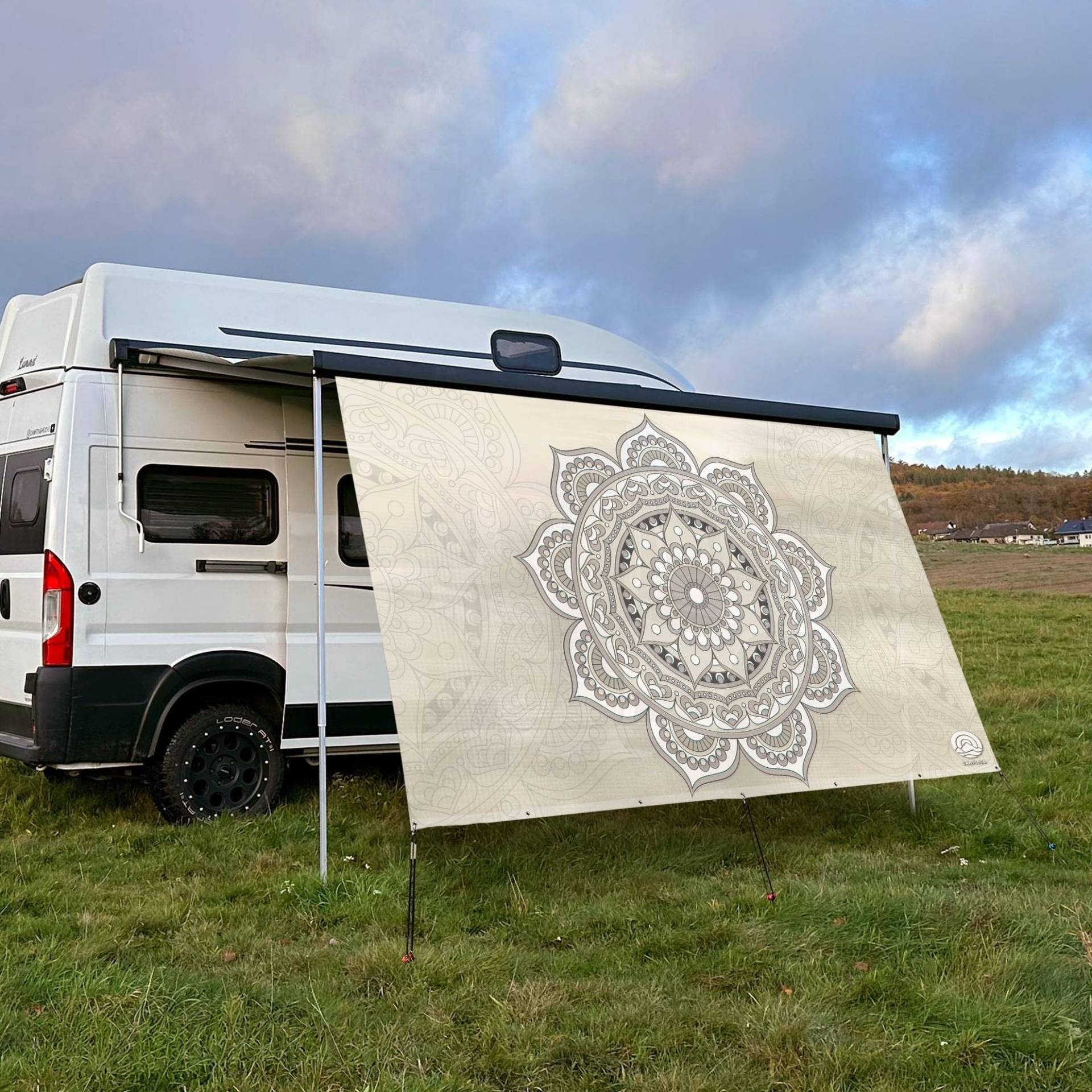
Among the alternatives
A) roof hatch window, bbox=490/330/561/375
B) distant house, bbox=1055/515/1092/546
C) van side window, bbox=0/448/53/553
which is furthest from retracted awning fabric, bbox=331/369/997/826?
distant house, bbox=1055/515/1092/546

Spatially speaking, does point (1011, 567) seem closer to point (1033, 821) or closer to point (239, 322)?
point (1033, 821)

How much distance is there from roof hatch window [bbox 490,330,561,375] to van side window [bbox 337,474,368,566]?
1259mm

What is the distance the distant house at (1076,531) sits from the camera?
59125 mm

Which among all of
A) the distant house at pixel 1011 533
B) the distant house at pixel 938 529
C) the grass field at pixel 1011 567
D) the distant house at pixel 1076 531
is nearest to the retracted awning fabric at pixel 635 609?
the grass field at pixel 1011 567

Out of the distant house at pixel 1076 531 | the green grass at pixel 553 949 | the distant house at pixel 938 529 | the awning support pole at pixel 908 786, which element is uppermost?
the distant house at pixel 1076 531

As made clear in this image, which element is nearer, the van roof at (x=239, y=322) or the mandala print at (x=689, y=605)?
the mandala print at (x=689, y=605)

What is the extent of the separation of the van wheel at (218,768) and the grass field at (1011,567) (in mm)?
14754

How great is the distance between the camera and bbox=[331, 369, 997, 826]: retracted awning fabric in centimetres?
479

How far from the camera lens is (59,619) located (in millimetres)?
5832

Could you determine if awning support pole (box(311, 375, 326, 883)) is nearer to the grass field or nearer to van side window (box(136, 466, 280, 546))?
van side window (box(136, 466, 280, 546))

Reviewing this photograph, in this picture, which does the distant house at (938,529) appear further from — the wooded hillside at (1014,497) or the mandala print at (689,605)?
the mandala print at (689,605)

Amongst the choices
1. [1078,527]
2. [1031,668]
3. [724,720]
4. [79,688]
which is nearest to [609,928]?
[724,720]

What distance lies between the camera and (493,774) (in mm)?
4688

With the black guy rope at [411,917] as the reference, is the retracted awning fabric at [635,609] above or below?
above
